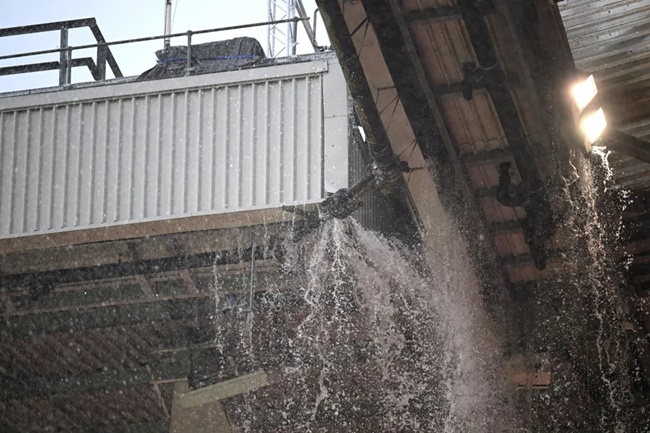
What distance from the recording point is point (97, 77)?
12.3 metres

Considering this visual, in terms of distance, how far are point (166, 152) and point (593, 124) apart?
14.2 feet

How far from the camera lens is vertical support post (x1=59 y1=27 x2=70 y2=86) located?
11680 mm

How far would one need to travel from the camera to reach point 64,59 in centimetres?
1190

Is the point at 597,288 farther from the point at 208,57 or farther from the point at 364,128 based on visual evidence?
the point at 208,57

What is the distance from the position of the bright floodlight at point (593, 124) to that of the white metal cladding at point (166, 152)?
2.55 meters

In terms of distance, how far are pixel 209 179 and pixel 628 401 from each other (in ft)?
24.6

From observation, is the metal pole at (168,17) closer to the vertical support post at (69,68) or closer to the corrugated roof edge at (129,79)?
the vertical support post at (69,68)

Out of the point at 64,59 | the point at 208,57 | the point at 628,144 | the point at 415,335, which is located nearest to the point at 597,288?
the point at 415,335

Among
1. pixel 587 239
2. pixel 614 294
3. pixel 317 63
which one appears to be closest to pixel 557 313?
pixel 614 294

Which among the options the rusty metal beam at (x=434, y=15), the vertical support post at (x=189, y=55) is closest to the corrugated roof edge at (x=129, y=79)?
the vertical support post at (x=189, y=55)

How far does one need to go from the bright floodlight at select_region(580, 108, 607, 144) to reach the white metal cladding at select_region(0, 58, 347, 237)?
255 cm

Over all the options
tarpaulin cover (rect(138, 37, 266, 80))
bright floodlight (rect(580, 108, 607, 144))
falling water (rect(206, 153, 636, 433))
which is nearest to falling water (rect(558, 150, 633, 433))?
falling water (rect(206, 153, 636, 433))

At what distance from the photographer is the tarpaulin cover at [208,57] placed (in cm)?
1106

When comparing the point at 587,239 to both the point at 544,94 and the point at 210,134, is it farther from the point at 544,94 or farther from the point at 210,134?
the point at 210,134
